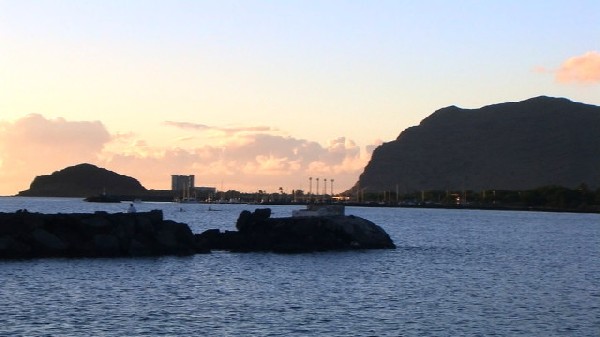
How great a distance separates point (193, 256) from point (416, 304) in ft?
92.0

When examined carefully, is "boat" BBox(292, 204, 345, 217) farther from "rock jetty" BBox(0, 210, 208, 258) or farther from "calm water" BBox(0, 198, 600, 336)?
"rock jetty" BBox(0, 210, 208, 258)

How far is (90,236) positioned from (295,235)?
17.7 meters

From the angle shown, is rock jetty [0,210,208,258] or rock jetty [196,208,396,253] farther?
rock jetty [196,208,396,253]

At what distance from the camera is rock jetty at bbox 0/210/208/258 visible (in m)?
67.4

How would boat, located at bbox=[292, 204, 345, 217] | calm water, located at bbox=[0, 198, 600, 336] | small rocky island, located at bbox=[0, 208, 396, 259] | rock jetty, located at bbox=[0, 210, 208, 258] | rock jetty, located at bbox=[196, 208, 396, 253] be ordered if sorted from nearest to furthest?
calm water, located at bbox=[0, 198, 600, 336]
rock jetty, located at bbox=[0, 210, 208, 258]
small rocky island, located at bbox=[0, 208, 396, 259]
rock jetty, located at bbox=[196, 208, 396, 253]
boat, located at bbox=[292, 204, 345, 217]

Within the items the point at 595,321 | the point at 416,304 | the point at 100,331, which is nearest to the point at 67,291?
the point at 100,331

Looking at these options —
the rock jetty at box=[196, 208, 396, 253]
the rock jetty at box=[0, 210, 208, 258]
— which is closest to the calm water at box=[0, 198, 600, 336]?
the rock jetty at box=[0, 210, 208, 258]

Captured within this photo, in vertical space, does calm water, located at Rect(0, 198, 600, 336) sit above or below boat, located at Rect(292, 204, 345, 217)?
below

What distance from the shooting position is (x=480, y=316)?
141 feet

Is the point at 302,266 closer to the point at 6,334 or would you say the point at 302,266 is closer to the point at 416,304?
the point at 416,304

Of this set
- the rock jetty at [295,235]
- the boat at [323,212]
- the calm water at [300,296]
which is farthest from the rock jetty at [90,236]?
the boat at [323,212]

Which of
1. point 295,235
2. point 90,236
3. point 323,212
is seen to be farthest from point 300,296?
point 323,212

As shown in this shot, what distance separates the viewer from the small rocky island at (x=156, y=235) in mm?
68000

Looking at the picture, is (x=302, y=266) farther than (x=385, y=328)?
Yes
